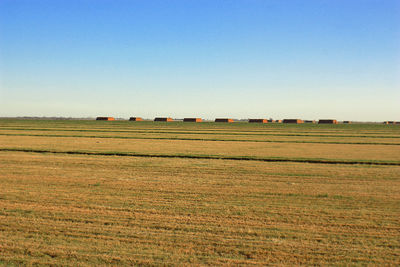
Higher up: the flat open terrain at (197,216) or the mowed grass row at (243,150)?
the mowed grass row at (243,150)

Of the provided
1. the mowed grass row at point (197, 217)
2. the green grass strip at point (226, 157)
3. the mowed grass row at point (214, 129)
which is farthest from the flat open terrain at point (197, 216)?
the mowed grass row at point (214, 129)

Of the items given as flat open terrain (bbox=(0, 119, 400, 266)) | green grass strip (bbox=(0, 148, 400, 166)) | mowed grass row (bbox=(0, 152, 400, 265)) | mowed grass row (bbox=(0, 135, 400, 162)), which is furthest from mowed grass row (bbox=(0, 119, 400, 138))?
mowed grass row (bbox=(0, 152, 400, 265))

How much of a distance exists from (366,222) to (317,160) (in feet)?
35.8

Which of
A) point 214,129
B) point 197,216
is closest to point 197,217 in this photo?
point 197,216

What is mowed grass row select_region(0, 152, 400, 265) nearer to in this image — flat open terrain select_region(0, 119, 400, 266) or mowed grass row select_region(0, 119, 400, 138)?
flat open terrain select_region(0, 119, 400, 266)

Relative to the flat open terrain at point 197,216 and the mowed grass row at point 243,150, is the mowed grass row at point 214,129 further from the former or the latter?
the flat open terrain at point 197,216

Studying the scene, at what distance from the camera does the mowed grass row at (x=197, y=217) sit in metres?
5.77

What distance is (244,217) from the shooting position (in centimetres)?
780

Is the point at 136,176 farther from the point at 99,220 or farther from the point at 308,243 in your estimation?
the point at 308,243

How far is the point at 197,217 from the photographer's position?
7.75m

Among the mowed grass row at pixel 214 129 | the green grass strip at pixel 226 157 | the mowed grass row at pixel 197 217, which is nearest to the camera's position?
the mowed grass row at pixel 197 217

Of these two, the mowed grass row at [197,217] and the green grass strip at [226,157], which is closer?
the mowed grass row at [197,217]

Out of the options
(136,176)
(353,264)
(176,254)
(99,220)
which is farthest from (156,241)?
(136,176)

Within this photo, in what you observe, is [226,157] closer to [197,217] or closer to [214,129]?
[197,217]
